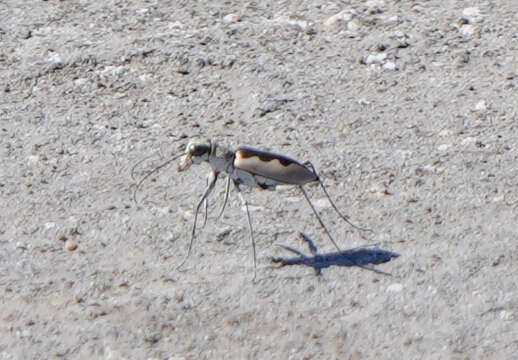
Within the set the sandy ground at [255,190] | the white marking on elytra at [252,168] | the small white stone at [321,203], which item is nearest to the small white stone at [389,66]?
the sandy ground at [255,190]

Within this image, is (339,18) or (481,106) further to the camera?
(339,18)

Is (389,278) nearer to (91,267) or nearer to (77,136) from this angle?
(91,267)

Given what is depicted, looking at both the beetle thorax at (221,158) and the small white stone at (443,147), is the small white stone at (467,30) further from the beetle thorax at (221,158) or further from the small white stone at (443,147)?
the beetle thorax at (221,158)

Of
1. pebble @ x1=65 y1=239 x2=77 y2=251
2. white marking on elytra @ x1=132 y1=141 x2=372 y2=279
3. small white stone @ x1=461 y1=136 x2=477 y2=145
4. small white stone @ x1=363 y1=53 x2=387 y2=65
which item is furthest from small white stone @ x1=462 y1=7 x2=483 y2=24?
A: pebble @ x1=65 y1=239 x2=77 y2=251

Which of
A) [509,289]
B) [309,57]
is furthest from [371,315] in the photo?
[309,57]

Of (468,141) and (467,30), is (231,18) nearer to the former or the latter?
(467,30)

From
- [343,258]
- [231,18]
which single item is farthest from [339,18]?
[343,258]
